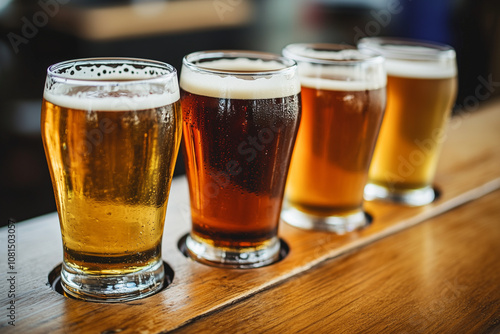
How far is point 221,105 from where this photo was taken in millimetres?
920

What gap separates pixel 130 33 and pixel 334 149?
2637mm

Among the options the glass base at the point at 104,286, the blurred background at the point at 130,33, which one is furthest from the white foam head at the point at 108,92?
the blurred background at the point at 130,33

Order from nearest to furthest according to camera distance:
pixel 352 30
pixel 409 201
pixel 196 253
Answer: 1. pixel 196 253
2. pixel 409 201
3. pixel 352 30

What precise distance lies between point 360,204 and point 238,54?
1.36ft

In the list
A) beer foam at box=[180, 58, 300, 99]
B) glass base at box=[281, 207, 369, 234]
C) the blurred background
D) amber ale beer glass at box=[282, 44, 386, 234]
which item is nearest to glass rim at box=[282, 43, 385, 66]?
amber ale beer glass at box=[282, 44, 386, 234]

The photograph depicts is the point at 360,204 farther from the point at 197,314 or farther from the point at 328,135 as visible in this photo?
the point at 197,314

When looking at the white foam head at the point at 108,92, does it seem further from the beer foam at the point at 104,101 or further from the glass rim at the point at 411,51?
the glass rim at the point at 411,51

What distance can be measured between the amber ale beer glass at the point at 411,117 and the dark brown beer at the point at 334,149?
0.17 meters

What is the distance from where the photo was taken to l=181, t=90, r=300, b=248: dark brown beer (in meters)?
0.92

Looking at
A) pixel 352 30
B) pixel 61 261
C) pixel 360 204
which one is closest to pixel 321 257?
pixel 360 204

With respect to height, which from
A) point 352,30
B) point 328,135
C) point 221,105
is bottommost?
point 352,30

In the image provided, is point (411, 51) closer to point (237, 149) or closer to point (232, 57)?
point (232, 57)

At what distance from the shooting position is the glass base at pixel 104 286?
0.87m

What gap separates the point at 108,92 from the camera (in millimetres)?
778
